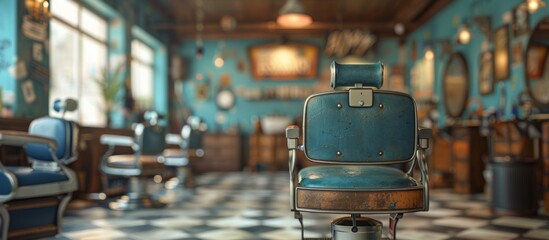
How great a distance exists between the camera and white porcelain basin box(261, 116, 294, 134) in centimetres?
1160

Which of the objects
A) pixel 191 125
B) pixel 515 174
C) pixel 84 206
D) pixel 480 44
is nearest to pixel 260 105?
pixel 191 125

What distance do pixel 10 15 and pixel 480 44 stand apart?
21.8 feet

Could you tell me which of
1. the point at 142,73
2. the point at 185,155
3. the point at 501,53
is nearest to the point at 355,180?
the point at 185,155

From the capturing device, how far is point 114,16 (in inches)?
331

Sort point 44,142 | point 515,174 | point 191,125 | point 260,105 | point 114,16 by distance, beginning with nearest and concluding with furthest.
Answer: point 44,142, point 515,174, point 191,125, point 114,16, point 260,105

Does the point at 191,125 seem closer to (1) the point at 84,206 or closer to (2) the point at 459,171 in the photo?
(1) the point at 84,206

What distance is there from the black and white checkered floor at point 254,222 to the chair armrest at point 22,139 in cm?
78

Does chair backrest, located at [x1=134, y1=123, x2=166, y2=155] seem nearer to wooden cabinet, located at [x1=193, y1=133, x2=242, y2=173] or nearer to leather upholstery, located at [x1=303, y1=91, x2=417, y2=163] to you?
leather upholstery, located at [x1=303, y1=91, x2=417, y2=163]

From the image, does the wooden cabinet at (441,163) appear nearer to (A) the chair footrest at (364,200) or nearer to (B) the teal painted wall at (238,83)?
(B) the teal painted wall at (238,83)

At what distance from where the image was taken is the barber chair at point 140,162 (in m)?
5.32

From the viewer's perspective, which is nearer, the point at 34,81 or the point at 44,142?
the point at 44,142

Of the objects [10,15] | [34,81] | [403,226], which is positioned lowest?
[403,226]

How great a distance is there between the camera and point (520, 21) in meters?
6.64

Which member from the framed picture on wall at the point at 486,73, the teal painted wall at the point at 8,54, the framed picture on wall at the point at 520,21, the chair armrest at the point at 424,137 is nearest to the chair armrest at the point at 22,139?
the teal painted wall at the point at 8,54
